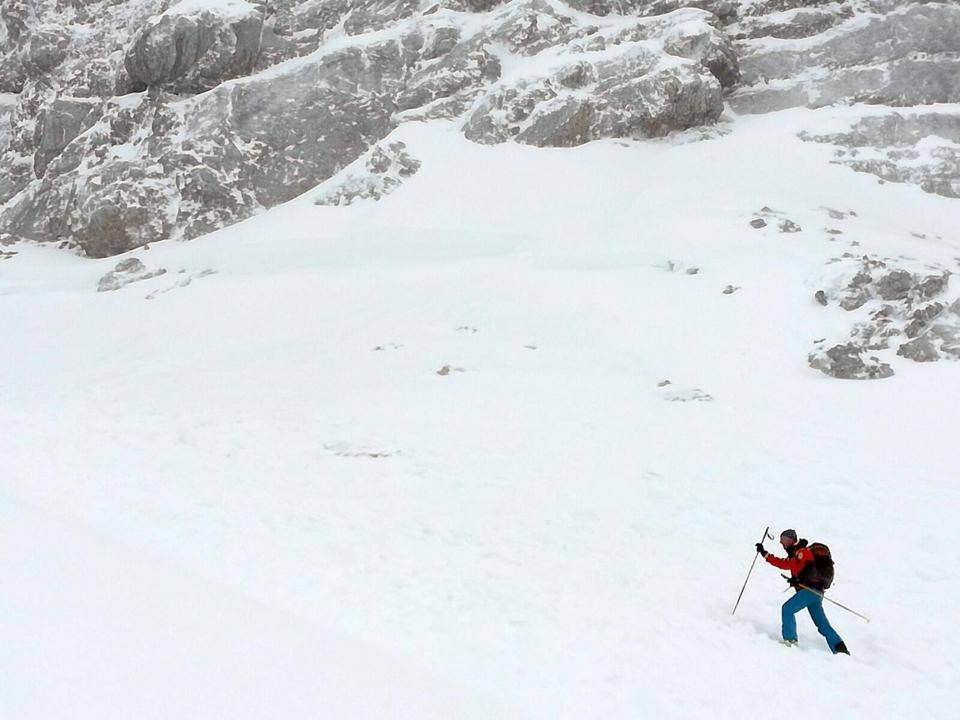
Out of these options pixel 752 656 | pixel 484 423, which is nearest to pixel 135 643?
pixel 752 656

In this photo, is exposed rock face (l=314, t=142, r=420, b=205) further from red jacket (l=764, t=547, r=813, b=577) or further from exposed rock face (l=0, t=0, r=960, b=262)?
red jacket (l=764, t=547, r=813, b=577)

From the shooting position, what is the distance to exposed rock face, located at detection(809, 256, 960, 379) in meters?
18.1

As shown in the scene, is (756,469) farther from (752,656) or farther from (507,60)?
(507,60)

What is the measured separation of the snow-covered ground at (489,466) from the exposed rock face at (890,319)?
22.6 inches

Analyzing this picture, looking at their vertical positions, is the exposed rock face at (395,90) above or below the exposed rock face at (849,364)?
above

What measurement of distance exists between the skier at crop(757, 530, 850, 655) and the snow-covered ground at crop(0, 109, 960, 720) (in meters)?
0.26

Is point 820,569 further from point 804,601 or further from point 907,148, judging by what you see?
point 907,148

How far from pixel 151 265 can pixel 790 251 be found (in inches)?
1175

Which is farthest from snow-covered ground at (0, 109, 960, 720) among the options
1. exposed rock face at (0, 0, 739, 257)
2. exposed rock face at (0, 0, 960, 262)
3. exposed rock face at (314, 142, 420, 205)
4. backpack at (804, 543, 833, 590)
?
exposed rock face at (0, 0, 739, 257)

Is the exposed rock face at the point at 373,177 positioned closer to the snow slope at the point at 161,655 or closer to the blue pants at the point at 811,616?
the snow slope at the point at 161,655

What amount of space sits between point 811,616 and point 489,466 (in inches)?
259

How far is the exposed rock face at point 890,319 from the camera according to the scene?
1811 cm

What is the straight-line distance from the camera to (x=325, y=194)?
35.2 metres

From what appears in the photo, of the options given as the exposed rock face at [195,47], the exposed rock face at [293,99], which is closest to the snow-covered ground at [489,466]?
the exposed rock face at [293,99]
